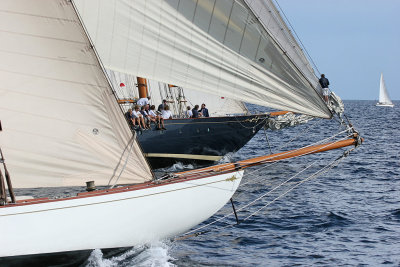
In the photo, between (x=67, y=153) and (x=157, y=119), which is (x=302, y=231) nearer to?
(x=67, y=153)

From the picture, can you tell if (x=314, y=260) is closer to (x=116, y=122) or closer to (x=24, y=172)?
(x=116, y=122)

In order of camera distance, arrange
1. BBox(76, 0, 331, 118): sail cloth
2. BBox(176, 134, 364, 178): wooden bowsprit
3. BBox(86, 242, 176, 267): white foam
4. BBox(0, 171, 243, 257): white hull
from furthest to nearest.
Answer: BBox(176, 134, 364, 178): wooden bowsprit → BBox(76, 0, 331, 118): sail cloth → BBox(86, 242, 176, 267): white foam → BBox(0, 171, 243, 257): white hull

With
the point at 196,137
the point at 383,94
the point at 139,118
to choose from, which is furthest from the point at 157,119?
the point at 383,94

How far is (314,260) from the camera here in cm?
1236

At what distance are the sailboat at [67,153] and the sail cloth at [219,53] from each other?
174 cm

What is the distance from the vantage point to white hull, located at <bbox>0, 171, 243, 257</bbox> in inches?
383

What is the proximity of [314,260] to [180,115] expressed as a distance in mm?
20787

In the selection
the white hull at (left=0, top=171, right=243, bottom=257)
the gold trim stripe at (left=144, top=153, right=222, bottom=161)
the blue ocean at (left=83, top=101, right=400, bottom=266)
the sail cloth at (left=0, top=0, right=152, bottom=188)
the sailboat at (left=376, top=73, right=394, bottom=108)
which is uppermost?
the sailboat at (left=376, top=73, right=394, bottom=108)

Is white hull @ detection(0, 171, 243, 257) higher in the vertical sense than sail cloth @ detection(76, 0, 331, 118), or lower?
lower

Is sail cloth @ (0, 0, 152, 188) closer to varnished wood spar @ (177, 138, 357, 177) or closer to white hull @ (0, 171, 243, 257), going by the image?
white hull @ (0, 171, 243, 257)

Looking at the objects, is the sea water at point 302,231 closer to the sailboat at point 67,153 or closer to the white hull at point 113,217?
the white hull at point 113,217

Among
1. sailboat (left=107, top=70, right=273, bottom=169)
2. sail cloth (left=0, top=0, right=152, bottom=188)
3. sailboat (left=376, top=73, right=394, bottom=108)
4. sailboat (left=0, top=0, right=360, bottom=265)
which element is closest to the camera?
sailboat (left=0, top=0, right=360, bottom=265)

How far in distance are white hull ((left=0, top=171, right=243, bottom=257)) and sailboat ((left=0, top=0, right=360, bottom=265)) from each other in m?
0.02

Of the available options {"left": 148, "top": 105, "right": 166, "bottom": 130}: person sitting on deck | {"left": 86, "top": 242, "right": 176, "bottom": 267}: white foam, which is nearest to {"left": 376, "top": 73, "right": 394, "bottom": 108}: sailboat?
{"left": 148, "top": 105, "right": 166, "bottom": 130}: person sitting on deck
